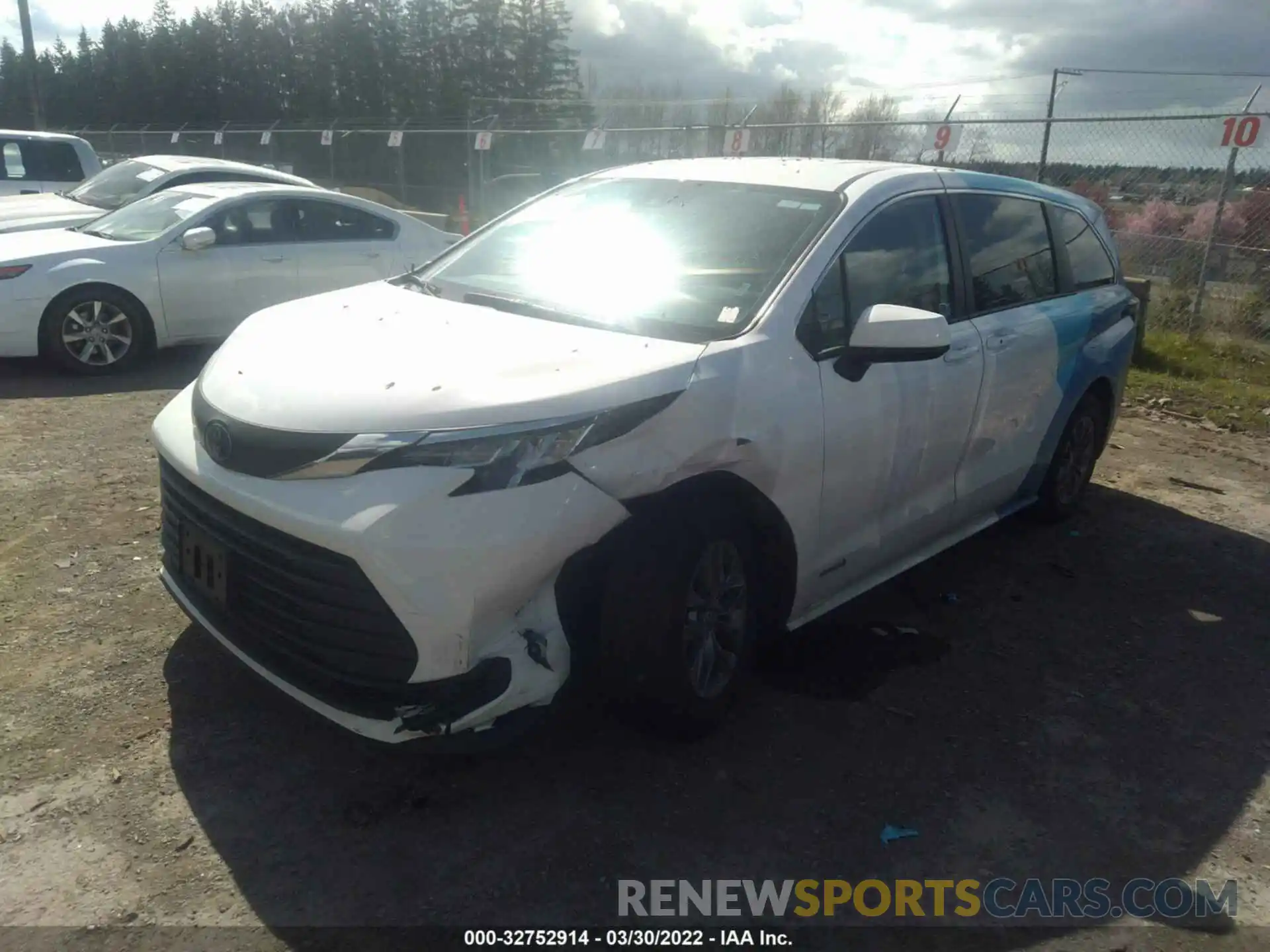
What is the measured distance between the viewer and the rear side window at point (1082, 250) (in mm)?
4902

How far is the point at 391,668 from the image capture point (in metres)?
2.52

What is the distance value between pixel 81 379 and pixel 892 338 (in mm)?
6262

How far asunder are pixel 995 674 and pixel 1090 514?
7.33 feet

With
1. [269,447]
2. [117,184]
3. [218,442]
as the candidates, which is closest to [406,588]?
[269,447]

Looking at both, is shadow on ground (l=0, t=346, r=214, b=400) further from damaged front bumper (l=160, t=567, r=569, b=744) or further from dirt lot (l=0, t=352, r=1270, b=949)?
damaged front bumper (l=160, t=567, r=569, b=744)

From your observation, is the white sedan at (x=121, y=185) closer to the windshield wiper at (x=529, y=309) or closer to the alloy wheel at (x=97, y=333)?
the alloy wheel at (x=97, y=333)

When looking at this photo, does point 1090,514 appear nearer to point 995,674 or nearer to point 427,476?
point 995,674

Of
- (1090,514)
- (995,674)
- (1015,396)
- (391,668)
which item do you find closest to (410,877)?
(391,668)

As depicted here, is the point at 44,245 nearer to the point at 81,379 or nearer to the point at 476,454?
the point at 81,379

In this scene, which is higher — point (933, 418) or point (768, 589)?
point (933, 418)

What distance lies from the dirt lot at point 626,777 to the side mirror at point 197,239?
3665mm

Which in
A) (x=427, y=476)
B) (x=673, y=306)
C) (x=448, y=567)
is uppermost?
(x=673, y=306)

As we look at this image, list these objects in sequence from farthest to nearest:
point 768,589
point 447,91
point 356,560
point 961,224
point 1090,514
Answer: point 447,91
point 1090,514
point 961,224
point 768,589
point 356,560

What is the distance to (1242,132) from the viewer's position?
923cm
